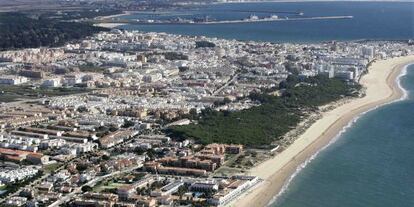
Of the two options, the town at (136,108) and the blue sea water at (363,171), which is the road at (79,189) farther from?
the blue sea water at (363,171)

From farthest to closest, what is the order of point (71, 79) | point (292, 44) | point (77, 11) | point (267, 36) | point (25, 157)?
point (77, 11) → point (267, 36) → point (292, 44) → point (71, 79) → point (25, 157)

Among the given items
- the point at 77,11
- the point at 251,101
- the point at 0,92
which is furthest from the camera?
the point at 77,11

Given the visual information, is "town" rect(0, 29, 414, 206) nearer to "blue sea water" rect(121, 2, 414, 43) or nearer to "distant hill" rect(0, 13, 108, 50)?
"distant hill" rect(0, 13, 108, 50)

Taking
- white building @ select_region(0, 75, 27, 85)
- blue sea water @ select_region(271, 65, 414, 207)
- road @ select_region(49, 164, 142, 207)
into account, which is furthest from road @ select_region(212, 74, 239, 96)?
road @ select_region(49, 164, 142, 207)

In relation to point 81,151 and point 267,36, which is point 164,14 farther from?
point 81,151

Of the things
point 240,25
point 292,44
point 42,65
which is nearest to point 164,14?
point 240,25

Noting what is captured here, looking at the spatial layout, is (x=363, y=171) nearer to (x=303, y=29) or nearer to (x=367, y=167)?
(x=367, y=167)

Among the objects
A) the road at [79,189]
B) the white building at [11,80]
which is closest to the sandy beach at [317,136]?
the road at [79,189]

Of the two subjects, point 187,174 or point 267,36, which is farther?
point 267,36
